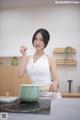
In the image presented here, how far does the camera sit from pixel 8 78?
979 millimetres

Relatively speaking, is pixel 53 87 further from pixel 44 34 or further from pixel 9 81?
pixel 9 81

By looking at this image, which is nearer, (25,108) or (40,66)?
(25,108)

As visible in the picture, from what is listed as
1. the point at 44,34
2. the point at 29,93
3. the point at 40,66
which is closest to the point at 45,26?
the point at 44,34

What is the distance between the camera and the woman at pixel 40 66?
76 centimetres

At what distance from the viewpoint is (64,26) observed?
94cm

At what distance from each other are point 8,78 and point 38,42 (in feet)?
0.92

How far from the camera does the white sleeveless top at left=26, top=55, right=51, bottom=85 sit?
759 mm

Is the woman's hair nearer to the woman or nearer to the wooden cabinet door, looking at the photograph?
the woman

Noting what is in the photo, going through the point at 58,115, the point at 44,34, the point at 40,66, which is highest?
the point at 44,34

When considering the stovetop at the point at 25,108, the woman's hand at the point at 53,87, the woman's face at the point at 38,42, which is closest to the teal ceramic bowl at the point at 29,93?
the stovetop at the point at 25,108

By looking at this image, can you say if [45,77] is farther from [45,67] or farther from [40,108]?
[40,108]

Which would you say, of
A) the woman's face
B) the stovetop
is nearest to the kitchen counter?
the stovetop

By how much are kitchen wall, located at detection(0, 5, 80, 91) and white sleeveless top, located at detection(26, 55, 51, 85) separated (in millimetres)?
141

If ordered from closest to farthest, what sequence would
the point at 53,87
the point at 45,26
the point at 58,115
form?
the point at 58,115, the point at 53,87, the point at 45,26
